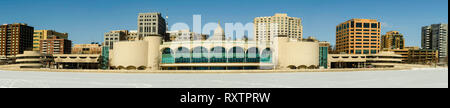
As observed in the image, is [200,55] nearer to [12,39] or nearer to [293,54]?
[293,54]

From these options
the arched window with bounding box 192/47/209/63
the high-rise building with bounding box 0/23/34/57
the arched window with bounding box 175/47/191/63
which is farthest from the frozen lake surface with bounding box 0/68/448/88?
the high-rise building with bounding box 0/23/34/57

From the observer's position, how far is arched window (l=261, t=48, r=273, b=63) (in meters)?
90.7

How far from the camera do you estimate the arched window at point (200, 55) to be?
88250mm

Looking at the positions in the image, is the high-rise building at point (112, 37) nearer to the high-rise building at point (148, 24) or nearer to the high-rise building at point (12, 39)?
the high-rise building at point (148, 24)

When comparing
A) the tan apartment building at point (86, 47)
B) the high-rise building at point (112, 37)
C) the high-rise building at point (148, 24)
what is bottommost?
the tan apartment building at point (86, 47)

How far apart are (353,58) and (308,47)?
1730 inches

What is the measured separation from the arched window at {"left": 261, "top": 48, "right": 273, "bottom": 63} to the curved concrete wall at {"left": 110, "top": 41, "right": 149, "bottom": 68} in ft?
117

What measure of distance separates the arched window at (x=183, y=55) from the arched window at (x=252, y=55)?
55.6ft

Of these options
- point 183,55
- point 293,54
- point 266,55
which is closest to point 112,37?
point 183,55

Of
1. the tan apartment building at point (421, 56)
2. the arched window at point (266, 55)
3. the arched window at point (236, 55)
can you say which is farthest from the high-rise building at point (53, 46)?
the tan apartment building at point (421, 56)

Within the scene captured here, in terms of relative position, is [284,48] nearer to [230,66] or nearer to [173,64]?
[230,66]

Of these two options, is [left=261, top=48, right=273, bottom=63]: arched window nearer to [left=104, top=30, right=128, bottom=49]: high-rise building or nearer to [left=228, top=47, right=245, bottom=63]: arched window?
[left=228, top=47, right=245, bottom=63]: arched window

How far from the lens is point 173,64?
8944cm
